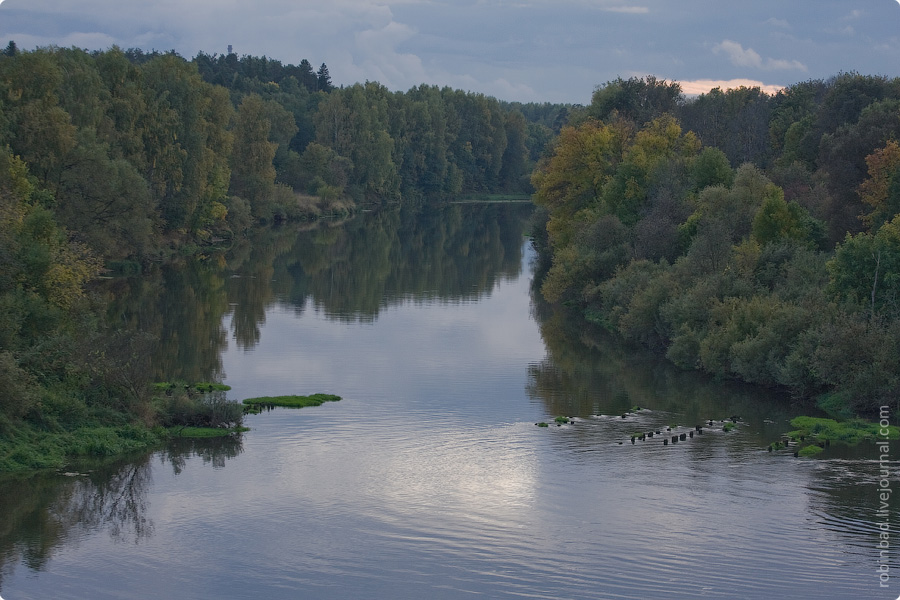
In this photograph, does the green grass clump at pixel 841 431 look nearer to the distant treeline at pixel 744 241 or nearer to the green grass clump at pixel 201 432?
the distant treeline at pixel 744 241

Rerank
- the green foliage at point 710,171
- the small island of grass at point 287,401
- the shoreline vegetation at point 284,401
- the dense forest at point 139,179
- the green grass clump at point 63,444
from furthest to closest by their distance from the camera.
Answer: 1. the green foliage at point 710,171
2. the small island of grass at point 287,401
3. the shoreline vegetation at point 284,401
4. the dense forest at point 139,179
5. the green grass clump at point 63,444

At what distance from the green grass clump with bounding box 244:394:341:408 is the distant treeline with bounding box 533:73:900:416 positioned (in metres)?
13.4

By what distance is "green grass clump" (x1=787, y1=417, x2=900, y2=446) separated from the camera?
2847cm

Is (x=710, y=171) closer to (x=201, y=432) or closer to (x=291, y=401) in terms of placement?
(x=291, y=401)

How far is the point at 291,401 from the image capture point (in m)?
31.7

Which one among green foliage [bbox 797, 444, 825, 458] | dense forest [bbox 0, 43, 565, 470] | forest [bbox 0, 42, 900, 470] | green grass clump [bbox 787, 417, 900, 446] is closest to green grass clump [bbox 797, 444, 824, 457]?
green foliage [bbox 797, 444, 825, 458]

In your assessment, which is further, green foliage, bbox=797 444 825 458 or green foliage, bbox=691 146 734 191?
green foliage, bbox=691 146 734 191

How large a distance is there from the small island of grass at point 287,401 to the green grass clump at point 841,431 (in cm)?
1380

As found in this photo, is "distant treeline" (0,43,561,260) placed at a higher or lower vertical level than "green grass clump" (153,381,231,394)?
higher

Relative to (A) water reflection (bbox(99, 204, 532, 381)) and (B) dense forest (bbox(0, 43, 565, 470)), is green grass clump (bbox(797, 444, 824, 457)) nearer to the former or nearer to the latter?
(B) dense forest (bbox(0, 43, 565, 470))

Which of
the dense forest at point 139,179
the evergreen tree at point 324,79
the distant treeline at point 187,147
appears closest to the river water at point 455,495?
the dense forest at point 139,179

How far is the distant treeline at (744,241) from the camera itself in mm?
33000

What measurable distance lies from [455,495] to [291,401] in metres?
9.36

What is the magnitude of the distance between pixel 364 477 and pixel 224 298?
28.7 m
